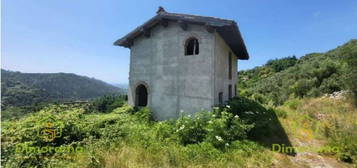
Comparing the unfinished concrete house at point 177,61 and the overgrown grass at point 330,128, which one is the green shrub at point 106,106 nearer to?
the unfinished concrete house at point 177,61

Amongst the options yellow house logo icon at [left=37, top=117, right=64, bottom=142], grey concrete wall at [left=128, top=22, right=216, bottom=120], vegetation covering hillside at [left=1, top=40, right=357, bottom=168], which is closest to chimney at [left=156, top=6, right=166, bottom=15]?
grey concrete wall at [left=128, top=22, right=216, bottom=120]

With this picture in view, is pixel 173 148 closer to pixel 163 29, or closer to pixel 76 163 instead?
pixel 76 163

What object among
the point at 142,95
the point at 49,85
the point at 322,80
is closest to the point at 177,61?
the point at 142,95

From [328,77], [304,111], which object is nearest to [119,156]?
[304,111]

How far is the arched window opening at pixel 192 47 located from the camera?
9.09 m

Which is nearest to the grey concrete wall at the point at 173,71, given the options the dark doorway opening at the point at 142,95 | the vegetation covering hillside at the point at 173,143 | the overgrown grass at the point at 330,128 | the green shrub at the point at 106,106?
the dark doorway opening at the point at 142,95

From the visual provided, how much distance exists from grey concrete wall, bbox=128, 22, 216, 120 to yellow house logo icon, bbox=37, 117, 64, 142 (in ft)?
16.0

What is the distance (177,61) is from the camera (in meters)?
9.20

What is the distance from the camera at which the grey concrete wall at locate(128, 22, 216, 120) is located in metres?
8.39

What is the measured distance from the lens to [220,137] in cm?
567

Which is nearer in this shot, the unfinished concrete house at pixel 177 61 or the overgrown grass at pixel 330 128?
the overgrown grass at pixel 330 128

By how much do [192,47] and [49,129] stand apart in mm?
7409

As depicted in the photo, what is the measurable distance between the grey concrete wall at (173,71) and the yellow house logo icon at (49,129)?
192 inches

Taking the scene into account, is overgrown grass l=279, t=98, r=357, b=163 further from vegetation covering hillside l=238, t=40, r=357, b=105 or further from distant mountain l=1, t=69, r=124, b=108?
distant mountain l=1, t=69, r=124, b=108
